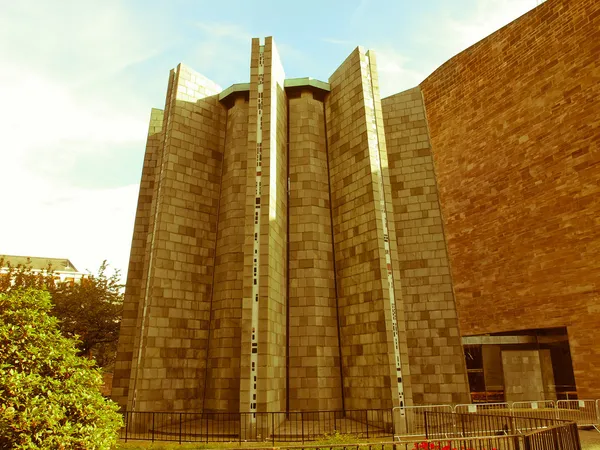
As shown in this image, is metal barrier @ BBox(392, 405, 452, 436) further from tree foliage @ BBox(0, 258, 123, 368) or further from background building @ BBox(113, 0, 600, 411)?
tree foliage @ BBox(0, 258, 123, 368)

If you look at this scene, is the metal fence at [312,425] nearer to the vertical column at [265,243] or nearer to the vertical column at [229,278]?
the vertical column at [265,243]

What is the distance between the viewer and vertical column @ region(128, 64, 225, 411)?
745 inches

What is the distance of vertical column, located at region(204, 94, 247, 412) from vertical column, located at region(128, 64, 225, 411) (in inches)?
19.1

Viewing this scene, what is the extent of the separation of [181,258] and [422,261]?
1184 cm

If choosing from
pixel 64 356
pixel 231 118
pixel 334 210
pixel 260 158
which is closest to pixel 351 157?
pixel 334 210

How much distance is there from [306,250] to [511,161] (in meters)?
13.8

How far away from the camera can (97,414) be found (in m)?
8.94

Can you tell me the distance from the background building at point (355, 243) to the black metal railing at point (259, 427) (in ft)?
1.59

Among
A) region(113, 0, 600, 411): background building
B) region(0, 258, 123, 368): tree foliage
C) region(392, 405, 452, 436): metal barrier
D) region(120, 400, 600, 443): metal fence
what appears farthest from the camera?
region(0, 258, 123, 368): tree foliage

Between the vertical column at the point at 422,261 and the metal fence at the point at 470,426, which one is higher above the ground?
the vertical column at the point at 422,261

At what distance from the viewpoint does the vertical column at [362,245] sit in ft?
57.6

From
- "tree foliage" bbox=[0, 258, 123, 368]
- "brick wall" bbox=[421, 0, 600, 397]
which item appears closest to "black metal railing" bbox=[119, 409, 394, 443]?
"brick wall" bbox=[421, 0, 600, 397]

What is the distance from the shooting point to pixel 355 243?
2011cm

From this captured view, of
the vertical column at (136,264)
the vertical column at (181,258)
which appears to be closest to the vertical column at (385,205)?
the vertical column at (181,258)
